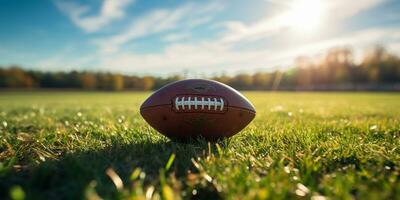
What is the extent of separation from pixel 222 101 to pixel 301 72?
6839 cm

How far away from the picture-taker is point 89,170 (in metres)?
1.57

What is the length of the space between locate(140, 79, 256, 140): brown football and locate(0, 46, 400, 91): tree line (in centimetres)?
5057

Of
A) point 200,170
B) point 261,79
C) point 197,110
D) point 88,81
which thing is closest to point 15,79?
point 88,81

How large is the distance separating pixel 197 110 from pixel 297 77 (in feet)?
222

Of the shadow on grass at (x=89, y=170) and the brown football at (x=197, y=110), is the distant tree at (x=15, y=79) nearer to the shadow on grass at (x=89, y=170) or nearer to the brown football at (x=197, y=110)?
the brown football at (x=197, y=110)

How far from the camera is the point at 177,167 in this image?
5.65 ft

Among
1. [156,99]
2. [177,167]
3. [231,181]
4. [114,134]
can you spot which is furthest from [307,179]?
[114,134]

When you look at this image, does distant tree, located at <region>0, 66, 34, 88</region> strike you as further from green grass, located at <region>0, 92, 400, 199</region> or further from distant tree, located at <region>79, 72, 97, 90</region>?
green grass, located at <region>0, 92, 400, 199</region>

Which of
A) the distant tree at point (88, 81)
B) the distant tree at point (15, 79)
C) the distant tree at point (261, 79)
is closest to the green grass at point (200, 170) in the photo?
the distant tree at point (261, 79)

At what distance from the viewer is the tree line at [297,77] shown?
56.8 meters

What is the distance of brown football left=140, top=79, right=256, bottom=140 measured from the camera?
230 cm

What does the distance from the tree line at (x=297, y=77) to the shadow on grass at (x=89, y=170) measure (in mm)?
51036

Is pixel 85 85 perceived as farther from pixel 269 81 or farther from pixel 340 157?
pixel 340 157

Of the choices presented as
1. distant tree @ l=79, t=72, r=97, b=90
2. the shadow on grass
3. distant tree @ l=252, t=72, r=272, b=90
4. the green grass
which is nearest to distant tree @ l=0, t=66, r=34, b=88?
distant tree @ l=79, t=72, r=97, b=90
